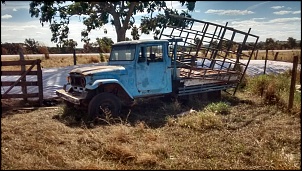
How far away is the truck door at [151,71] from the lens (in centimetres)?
718

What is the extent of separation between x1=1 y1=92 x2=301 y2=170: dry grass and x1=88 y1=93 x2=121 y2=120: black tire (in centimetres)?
33

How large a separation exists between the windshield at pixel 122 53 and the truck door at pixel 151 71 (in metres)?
0.23

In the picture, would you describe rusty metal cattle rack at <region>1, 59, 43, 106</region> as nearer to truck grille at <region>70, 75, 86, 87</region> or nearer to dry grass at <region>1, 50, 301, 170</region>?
dry grass at <region>1, 50, 301, 170</region>

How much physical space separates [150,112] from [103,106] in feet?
4.42

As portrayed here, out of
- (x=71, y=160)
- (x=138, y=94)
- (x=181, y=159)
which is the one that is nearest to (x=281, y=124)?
(x=181, y=159)

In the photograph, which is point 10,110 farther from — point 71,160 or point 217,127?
point 217,127

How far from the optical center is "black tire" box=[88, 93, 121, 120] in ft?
21.3

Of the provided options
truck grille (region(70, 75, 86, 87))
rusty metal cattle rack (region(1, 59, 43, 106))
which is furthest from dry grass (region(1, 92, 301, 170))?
rusty metal cattle rack (region(1, 59, 43, 106))

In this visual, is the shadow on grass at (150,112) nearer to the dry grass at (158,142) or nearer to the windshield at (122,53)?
the dry grass at (158,142)

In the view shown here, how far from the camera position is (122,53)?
24.6ft

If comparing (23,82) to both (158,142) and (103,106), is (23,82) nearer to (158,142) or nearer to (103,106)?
(103,106)

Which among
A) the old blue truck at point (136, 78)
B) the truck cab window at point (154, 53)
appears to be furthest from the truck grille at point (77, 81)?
the truck cab window at point (154, 53)

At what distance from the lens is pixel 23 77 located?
7918 millimetres

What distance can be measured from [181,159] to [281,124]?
263 cm
